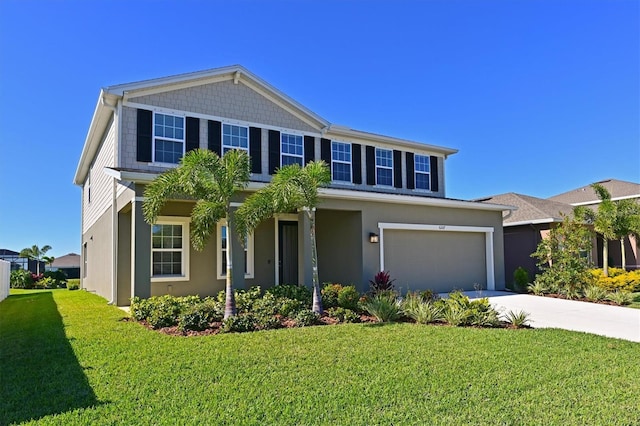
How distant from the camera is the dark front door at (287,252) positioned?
14219 mm

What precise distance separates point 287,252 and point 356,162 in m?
4.73

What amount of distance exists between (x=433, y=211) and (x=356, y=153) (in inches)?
156

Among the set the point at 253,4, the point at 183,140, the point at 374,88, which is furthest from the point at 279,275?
the point at 374,88

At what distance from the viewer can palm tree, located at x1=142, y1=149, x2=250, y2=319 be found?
8711mm

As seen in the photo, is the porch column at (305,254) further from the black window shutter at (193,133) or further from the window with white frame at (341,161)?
the window with white frame at (341,161)

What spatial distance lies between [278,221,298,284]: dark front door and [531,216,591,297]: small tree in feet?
28.2

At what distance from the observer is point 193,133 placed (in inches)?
525

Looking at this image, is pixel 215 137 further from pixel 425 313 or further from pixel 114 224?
pixel 425 313

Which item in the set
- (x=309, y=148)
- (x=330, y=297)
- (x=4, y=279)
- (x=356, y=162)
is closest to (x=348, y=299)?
(x=330, y=297)

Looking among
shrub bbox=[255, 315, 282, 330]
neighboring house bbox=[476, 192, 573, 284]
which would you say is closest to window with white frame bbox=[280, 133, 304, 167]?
shrub bbox=[255, 315, 282, 330]

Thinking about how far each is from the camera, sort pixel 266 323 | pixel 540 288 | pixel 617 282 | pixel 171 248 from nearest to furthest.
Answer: pixel 266 323, pixel 171 248, pixel 617 282, pixel 540 288

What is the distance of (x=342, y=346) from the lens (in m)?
6.75

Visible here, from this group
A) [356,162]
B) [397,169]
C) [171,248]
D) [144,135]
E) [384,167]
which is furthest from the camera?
[397,169]

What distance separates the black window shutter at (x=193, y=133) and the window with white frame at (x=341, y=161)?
5.16 m
